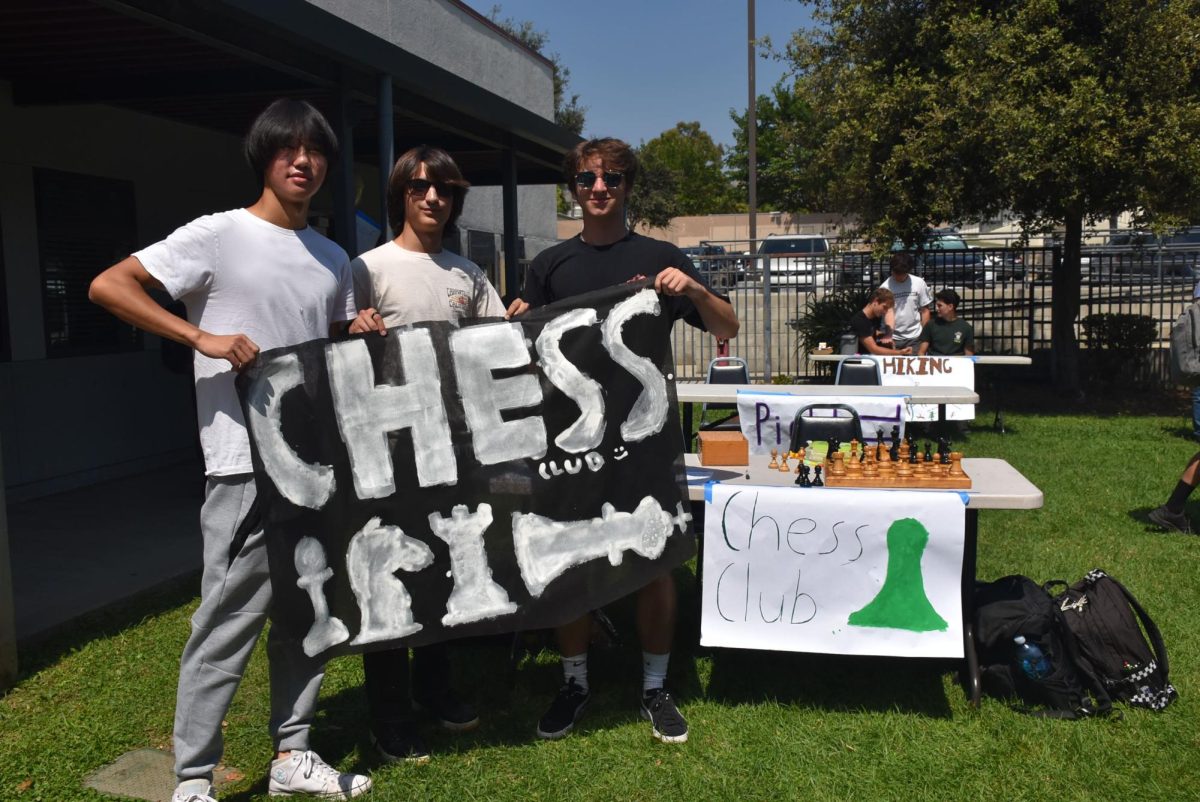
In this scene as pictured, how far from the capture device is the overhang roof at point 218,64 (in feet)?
18.0

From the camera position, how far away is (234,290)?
2.98 metres

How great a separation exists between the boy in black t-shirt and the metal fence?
32.8 ft

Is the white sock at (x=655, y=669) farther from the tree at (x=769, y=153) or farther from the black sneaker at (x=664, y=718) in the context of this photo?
the tree at (x=769, y=153)

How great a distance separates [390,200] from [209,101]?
522 cm

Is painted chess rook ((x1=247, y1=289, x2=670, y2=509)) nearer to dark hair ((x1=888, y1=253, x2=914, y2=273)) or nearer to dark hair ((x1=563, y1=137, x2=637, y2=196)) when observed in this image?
dark hair ((x1=563, y1=137, x2=637, y2=196))

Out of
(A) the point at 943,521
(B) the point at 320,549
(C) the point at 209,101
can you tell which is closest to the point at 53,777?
(B) the point at 320,549

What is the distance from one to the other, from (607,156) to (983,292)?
12110mm

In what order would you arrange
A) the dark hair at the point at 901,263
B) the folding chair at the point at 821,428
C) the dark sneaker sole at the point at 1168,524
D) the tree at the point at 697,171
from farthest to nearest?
the tree at the point at 697,171 → the dark hair at the point at 901,263 → the dark sneaker sole at the point at 1168,524 → the folding chair at the point at 821,428

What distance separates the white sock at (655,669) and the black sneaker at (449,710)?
0.65m

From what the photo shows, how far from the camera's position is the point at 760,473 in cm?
436

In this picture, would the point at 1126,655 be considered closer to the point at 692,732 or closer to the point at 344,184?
the point at 692,732

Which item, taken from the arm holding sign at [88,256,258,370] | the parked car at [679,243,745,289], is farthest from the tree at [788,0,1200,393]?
the arm holding sign at [88,256,258,370]

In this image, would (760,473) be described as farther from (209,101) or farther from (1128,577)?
(209,101)

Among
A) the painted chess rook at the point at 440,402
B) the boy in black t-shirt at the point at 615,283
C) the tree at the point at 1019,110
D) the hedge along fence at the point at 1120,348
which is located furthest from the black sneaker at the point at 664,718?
the hedge along fence at the point at 1120,348
